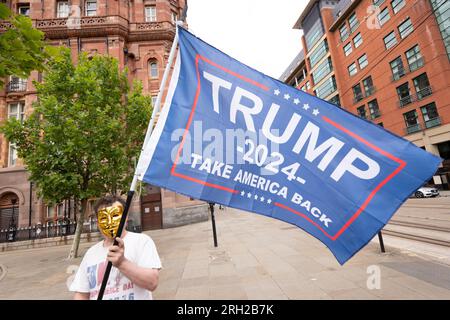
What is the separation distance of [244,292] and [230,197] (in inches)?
130

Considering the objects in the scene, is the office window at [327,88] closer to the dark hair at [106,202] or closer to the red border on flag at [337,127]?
the red border on flag at [337,127]

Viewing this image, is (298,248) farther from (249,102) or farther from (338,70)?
(338,70)

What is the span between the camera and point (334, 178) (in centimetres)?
251

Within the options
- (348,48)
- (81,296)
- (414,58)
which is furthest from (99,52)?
(348,48)

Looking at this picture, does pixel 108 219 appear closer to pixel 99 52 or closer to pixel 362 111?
pixel 99 52

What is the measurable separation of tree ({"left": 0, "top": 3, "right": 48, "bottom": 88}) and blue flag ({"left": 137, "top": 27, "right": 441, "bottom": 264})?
119 inches

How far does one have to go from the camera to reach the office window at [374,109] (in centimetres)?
3318

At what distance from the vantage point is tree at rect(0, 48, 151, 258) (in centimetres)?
1014

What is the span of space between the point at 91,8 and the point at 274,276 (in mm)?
26449

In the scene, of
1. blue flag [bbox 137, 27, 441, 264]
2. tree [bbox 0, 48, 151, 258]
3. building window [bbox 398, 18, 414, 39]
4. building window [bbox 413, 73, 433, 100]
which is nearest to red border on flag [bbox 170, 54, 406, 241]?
blue flag [bbox 137, 27, 441, 264]

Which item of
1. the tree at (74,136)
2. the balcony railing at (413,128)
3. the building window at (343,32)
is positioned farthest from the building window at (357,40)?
the tree at (74,136)

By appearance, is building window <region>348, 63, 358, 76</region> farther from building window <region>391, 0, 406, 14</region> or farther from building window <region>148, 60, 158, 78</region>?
building window <region>148, 60, 158, 78</region>

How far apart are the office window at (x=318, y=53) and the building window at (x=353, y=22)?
5537mm

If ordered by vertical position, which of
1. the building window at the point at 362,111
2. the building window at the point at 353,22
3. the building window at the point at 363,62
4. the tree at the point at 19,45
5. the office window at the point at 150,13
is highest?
the building window at the point at 353,22
